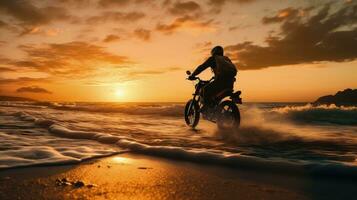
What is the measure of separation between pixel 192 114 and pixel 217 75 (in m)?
2.05

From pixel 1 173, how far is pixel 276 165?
9.20ft

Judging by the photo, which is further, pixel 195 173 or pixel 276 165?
pixel 276 165

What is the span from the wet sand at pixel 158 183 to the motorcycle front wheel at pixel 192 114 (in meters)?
7.40

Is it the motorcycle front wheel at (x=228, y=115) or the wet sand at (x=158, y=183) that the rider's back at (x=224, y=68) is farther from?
the wet sand at (x=158, y=183)

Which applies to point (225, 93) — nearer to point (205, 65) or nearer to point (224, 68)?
point (224, 68)

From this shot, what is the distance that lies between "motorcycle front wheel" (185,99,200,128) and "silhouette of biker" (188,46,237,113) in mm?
348

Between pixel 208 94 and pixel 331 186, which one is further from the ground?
pixel 208 94

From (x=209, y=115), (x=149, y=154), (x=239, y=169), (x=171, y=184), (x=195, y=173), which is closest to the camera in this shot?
(x=171, y=184)

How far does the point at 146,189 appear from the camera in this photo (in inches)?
97.3

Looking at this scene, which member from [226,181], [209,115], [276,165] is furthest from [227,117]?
[226,181]

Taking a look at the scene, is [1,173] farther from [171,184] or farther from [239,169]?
[239,169]

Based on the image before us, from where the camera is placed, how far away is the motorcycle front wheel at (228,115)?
32.3 ft

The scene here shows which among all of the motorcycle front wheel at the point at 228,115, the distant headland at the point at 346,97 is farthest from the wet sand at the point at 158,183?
the distant headland at the point at 346,97

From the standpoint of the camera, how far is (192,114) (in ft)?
37.4
